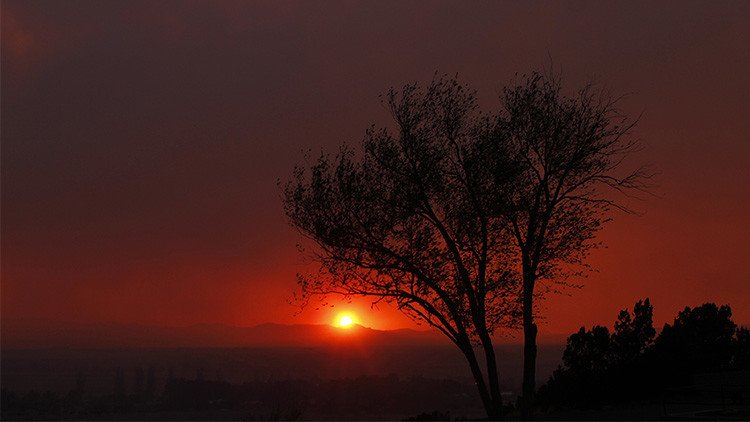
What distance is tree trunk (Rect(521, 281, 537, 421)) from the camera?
27.2 m

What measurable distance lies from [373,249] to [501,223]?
490 centimetres

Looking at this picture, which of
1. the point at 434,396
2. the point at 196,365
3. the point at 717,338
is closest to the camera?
the point at 717,338

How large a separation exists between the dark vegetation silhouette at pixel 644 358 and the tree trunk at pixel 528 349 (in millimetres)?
13468

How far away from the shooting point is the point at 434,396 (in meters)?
63.8

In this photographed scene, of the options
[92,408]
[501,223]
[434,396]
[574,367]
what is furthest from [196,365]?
[501,223]

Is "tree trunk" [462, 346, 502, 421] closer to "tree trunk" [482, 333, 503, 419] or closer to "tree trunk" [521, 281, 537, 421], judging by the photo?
"tree trunk" [482, 333, 503, 419]

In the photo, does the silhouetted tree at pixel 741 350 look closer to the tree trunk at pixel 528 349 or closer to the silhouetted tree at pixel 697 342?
the silhouetted tree at pixel 697 342

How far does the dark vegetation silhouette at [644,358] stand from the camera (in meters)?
40.2

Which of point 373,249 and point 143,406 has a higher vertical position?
point 373,249

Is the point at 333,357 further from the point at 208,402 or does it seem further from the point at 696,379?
the point at 696,379

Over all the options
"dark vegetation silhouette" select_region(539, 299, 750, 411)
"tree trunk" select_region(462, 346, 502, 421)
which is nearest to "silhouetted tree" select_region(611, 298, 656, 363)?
"dark vegetation silhouette" select_region(539, 299, 750, 411)

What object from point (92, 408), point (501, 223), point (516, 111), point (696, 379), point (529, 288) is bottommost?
point (92, 408)

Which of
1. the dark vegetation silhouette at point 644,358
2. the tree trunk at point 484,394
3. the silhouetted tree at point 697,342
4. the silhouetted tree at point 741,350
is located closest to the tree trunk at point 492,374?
the tree trunk at point 484,394

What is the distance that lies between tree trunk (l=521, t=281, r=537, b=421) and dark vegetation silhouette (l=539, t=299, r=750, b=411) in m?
13.5
